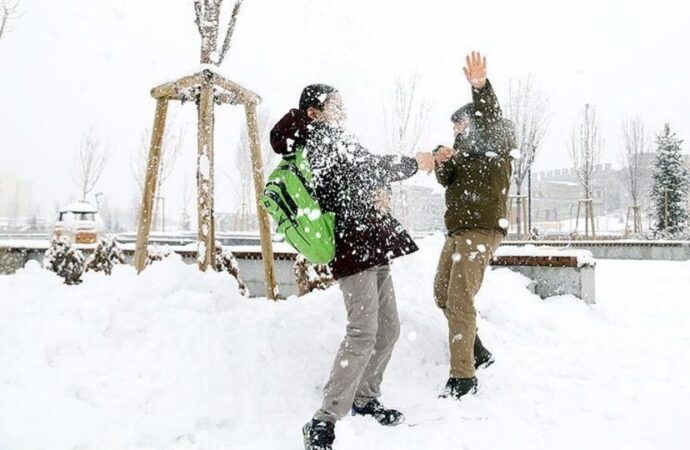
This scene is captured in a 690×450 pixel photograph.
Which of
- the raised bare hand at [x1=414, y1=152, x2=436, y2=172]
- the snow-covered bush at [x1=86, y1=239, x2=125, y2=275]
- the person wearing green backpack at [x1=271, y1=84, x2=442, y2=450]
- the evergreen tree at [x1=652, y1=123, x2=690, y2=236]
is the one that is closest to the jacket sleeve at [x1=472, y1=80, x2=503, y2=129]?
the raised bare hand at [x1=414, y1=152, x2=436, y2=172]

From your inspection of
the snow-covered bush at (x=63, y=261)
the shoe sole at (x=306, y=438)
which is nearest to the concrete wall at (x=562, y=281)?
the shoe sole at (x=306, y=438)

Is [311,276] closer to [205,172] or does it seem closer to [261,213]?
[261,213]

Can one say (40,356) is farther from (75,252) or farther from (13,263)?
(13,263)

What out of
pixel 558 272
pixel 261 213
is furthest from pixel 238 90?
pixel 558 272

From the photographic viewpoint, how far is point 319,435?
236 centimetres

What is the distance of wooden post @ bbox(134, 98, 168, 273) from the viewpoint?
195 inches

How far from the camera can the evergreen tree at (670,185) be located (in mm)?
22000

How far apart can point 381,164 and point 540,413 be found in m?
1.67

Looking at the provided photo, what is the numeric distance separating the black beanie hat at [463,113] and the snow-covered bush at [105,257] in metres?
5.82

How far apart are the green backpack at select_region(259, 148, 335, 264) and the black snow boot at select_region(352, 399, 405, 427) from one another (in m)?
0.85

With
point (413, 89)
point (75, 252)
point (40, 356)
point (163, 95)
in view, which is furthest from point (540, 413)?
point (413, 89)

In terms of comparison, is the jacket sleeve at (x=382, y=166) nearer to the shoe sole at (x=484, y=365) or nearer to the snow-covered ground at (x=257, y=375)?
the snow-covered ground at (x=257, y=375)

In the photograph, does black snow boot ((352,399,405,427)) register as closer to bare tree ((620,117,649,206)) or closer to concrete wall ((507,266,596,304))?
concrete wall ((507,266,596,304))

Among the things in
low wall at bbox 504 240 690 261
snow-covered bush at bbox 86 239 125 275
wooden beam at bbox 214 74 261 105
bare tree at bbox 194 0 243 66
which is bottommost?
low wall at bbox 504 240 690 261
